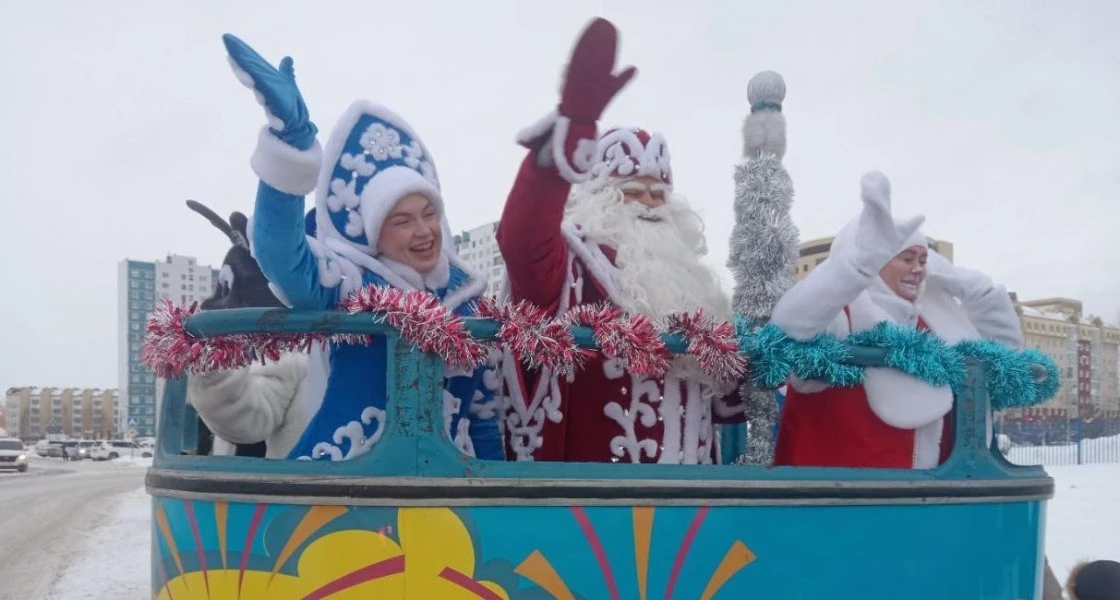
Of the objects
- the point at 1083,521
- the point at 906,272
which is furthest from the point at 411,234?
the point at 1083,521

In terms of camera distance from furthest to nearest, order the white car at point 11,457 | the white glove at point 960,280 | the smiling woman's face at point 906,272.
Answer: the white car at point 11,457 → the white glove at point 960,280 → the smiling woman's face at point 906,272

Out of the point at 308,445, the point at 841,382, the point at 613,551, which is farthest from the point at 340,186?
the point at 841,382

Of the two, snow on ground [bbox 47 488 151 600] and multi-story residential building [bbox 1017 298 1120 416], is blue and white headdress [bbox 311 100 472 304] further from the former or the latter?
multi-story residential building [bbox 1017 298 1120 416]

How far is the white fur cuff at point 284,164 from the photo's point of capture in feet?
6.43

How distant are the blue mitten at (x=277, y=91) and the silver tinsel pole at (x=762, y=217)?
1.29m

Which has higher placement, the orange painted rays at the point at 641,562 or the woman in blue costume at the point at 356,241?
the woman in blue costume at the point at 356,241

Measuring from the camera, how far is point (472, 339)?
2031 millimetres

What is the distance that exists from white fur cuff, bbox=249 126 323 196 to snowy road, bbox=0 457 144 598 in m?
6.53

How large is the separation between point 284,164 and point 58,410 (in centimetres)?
12025

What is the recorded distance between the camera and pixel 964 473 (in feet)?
8.43

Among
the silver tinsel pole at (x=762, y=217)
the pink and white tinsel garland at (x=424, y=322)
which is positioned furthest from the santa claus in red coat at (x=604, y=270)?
the pink and white tinsel garland at (x=424, y=322)

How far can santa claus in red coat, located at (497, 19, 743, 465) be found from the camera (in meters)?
2.02

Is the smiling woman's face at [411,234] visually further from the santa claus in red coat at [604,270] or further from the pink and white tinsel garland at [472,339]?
the pink and white tinsel garland at [472,339]

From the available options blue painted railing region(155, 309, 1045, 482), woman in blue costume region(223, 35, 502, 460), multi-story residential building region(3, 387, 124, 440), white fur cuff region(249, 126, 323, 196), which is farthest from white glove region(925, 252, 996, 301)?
multi-story residential building region(3, 387, 124, 440)
